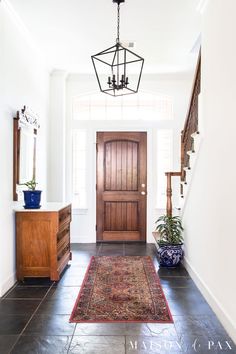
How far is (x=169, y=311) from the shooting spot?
9.68ft

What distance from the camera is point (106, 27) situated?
399cm

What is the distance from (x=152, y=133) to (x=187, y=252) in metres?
2.62

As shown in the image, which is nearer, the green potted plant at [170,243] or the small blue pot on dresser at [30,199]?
the small blue pot on dresser at [30,199]

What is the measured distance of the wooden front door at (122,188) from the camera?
19.9 ft

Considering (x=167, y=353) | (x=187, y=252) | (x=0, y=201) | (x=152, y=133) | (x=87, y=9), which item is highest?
(x=87, y=9)

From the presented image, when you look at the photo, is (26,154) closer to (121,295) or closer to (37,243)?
(37,243)

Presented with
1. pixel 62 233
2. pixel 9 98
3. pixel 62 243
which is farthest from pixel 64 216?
pixel 9 98

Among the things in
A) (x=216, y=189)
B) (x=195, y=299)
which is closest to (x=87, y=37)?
(x=216, y=189)

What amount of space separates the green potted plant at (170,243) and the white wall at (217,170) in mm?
528

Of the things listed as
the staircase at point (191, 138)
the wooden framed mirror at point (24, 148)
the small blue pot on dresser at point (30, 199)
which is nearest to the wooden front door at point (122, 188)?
the staircase at point (191, 138)

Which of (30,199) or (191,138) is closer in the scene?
(30,199)

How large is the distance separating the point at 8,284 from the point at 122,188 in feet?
10.0

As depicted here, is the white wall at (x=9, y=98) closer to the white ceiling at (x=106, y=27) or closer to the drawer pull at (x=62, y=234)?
the white ceiling at (x=106, y=27)

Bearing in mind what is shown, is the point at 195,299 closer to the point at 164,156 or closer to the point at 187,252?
the point at 187,252
